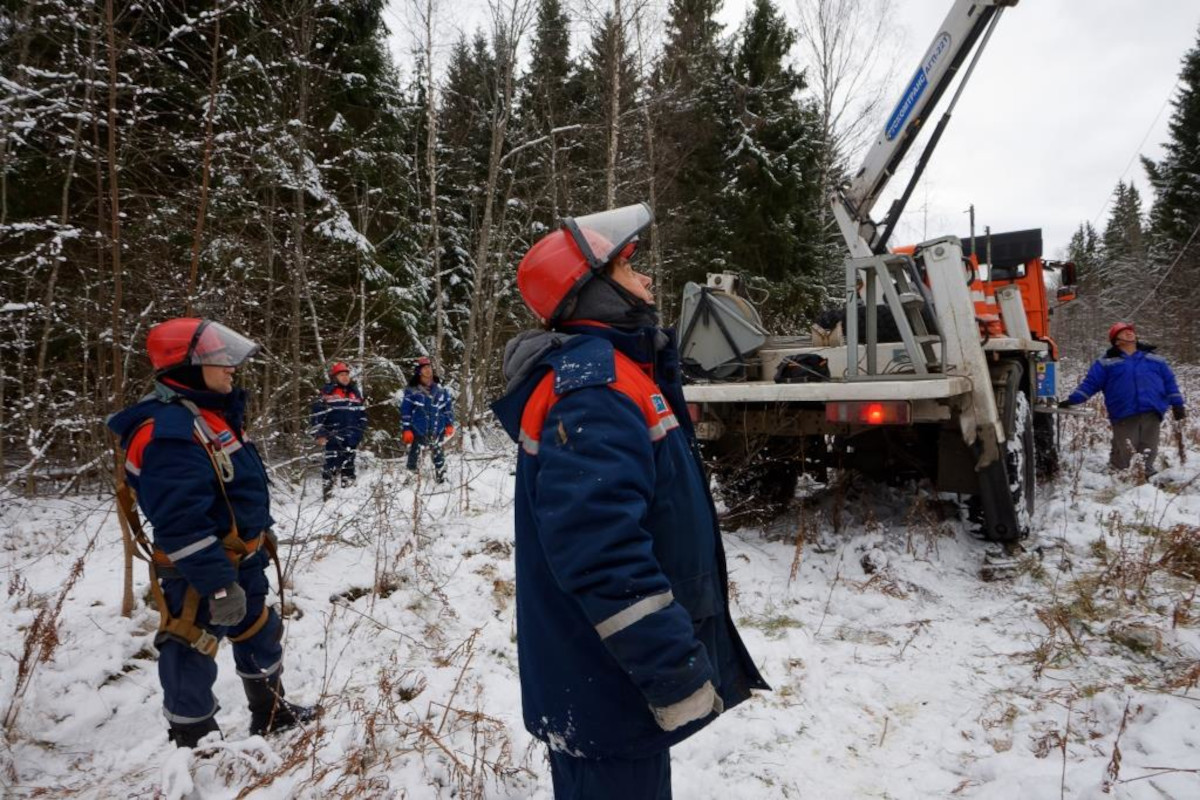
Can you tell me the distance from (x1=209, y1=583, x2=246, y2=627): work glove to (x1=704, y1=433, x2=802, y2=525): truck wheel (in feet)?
12.5

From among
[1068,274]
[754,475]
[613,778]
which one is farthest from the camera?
[1068,274]

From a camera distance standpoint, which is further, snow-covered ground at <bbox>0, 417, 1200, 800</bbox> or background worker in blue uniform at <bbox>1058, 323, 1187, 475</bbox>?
background worker in blue uniform at <bbox>1058, 323, 1187, 475</bbox>

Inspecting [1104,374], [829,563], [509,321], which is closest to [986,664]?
[829,563]

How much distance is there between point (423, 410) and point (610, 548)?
759 cm

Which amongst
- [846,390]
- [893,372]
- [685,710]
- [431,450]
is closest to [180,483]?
[685,710]

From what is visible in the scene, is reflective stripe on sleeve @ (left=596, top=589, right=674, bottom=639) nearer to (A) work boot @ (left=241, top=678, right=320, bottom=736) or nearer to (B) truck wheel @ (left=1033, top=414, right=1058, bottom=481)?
(A) work boot @ (left=241, top=678, right=320, bottom=736)

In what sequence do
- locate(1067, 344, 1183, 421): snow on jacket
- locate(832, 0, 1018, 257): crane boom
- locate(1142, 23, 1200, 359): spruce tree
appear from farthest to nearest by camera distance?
locate(1142, 23, 1200, 359): spruce tree → locate(1067, 344, 1183, 421): snow on jacket → locate(832, 0, 1018, 257): crane boom

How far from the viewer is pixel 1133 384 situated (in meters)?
6.89

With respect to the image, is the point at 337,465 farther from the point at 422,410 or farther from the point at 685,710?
the point at 685,710

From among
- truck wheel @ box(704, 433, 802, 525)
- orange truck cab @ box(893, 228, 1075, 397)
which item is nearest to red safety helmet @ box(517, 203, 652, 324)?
truck wheel @ box(704, 433, 802, 525)

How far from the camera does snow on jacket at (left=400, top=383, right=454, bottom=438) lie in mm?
8430

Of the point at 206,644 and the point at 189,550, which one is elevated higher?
the point at 189,550

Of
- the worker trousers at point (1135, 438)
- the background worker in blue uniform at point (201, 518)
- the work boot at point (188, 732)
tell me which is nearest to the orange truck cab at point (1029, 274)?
the worker trousers at point (1135, 438)

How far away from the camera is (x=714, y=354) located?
215 inches
